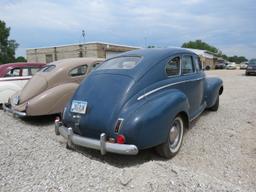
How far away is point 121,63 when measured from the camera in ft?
15.9

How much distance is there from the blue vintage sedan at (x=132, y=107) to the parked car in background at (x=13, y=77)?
4255 millimetres

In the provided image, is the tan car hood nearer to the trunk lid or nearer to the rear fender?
the rear fender

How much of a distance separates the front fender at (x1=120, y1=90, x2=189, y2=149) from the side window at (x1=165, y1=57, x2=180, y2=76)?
689 millimetres

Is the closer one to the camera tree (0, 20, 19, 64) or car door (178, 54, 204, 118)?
car door (178, 54, 204, 118)

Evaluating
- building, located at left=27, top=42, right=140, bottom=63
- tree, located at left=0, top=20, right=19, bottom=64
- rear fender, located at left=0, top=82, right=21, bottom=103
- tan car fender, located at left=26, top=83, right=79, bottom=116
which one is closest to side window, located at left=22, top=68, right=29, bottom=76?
rear fender, located at left=0, top=82, right=21, bottom=103

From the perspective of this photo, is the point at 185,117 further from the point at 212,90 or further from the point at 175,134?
the point at 212,90

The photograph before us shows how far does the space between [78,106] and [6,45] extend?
4915 centimetres

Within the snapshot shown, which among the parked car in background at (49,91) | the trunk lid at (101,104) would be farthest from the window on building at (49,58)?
the trunk lid at (101,104)

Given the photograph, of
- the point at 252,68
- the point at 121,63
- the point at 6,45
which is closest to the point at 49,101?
the point at 121,63

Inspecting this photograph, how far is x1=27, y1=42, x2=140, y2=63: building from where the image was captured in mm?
29781

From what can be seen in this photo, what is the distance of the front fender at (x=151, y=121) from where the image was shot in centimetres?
372

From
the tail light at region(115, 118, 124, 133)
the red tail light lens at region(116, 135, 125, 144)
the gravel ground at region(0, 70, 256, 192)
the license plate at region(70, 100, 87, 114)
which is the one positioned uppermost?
the license plate at region(70, 100, 87, 114)

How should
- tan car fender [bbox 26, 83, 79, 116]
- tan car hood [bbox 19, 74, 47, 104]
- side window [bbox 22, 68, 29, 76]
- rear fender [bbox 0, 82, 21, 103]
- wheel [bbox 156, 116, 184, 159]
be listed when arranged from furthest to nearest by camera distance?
side window [bbox 22, 68, 29, 76] < rear fender [bbox 0, 82, 21, 103] < tan car hood [bbox 19, 74, 47, 104] < tan car fender [bbox 26, 83, 79, 116] < wheel [bbox 156, 116, 184, 159]

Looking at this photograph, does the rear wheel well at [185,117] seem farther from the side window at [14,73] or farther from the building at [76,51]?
the building at [76,51]
